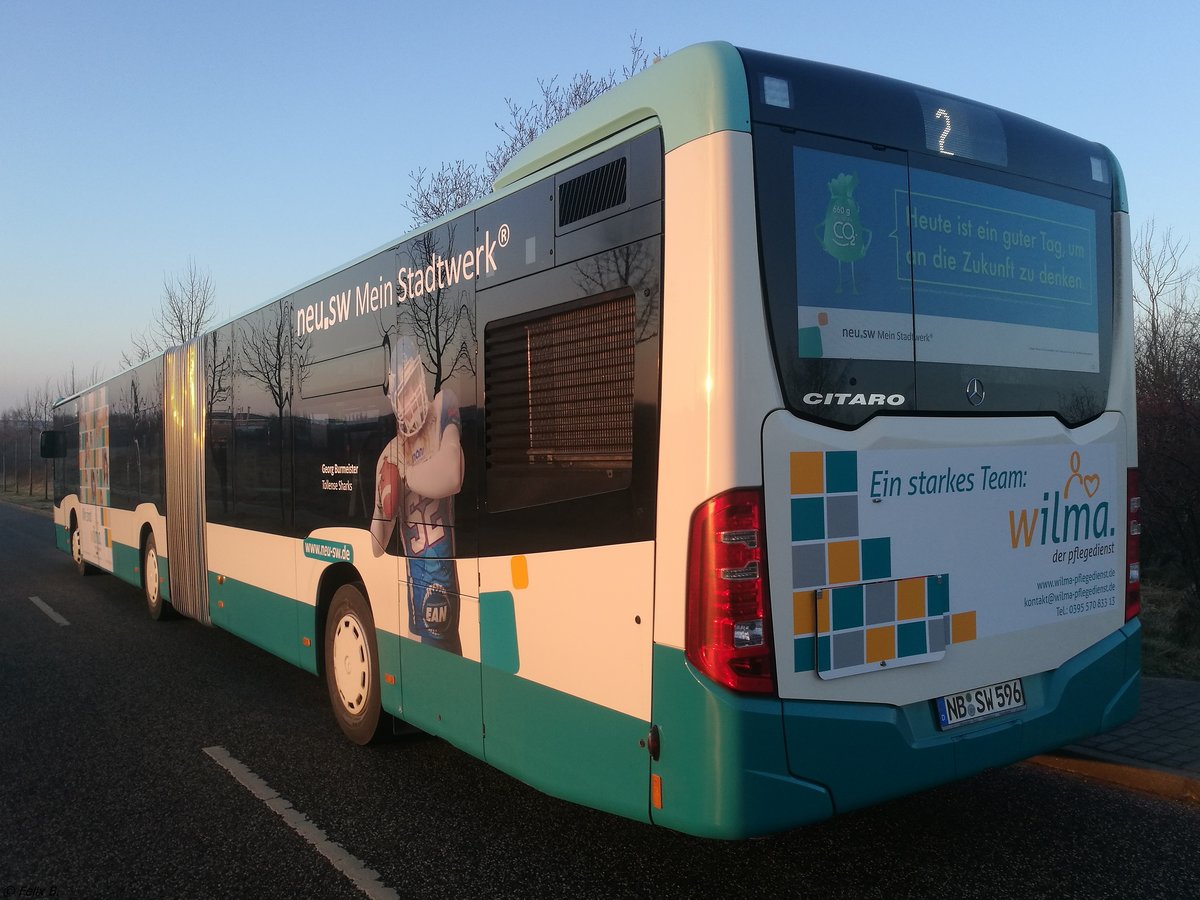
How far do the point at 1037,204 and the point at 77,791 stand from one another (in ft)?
18.4

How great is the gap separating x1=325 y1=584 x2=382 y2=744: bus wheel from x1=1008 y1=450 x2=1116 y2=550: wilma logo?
140 inches

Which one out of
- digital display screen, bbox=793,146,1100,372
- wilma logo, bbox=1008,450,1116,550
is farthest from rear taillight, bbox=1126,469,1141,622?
digital display screen, bbox=793,146,1100,372

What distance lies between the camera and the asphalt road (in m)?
3.84

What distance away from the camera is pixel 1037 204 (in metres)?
4.07

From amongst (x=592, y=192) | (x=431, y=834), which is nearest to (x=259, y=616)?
(x=431, y=834)

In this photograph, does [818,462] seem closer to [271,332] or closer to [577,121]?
[577,121]

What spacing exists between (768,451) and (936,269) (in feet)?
3.80

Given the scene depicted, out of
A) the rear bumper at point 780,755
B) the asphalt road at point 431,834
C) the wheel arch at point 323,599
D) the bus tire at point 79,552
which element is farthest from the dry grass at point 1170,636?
the bus tire at point 79,552

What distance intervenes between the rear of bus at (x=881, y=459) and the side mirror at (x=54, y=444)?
1507 centimetres

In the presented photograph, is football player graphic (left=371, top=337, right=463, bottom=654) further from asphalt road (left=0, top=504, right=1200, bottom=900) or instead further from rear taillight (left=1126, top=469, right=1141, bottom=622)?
rear taillight (left=1126, top=469, right=1141, bottom=622)

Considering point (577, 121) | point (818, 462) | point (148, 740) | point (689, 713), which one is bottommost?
point (148, 740)

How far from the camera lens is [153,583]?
10.4 m

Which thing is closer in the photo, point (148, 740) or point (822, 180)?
point (822, 180)

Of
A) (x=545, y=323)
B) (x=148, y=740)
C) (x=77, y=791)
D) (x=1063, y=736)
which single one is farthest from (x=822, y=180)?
(x=148, y=740)
